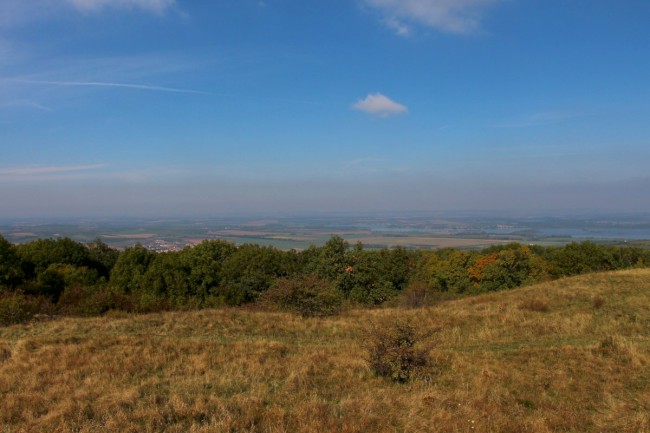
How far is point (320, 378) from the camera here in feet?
32.2

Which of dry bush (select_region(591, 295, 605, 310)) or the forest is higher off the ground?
dry bush (select_region(591, 295, 605, 310))

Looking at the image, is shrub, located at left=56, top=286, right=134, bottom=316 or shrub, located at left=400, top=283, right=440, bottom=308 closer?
shrub, located at left=56, top=286, right=134, bottom=316

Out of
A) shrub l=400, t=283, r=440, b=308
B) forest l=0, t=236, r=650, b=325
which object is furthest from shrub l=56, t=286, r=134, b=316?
shrub l=400, t=283, r=440, b=308

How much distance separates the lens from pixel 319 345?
14.5 meters

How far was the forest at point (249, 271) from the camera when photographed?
37.1m

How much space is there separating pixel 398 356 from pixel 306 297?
13.0 m

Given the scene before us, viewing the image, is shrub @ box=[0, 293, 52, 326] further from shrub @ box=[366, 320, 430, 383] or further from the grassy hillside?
shrub @ box=[366, 320, 430, 383]

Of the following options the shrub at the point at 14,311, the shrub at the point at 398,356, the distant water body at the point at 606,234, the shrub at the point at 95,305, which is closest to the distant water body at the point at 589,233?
the distant water body at the point at 606,234

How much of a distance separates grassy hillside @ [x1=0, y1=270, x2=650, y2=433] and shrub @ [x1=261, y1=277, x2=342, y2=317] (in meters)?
3.97

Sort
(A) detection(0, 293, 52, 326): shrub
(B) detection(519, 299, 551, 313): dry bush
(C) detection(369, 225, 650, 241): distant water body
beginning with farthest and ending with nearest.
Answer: (C) detection(369, 225, 650, 241): distant water body < (B) detection(519, 299, 551, 313): dry bush < (A) detection(0, 293, 52, 326): shrub

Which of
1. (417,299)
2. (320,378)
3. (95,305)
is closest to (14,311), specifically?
(95,305)

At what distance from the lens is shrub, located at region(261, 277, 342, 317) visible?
22250 mm

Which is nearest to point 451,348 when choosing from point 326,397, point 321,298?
point 326,397

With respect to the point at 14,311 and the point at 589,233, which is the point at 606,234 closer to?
the point at 589,233
